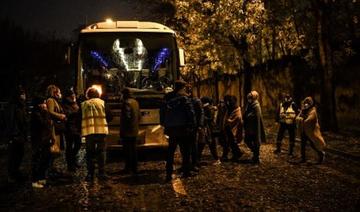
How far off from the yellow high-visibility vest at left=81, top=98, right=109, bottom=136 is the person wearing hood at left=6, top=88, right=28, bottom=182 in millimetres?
1243

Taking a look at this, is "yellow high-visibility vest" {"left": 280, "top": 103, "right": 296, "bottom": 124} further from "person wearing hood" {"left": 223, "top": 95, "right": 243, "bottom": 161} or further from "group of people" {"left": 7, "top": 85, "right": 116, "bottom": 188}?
"group of people" {"left": 7, "top": 85, "right": 116, "bottom": 188}

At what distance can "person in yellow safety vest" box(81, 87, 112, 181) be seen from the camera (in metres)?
10.4

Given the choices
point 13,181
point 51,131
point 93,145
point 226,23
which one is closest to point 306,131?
→ point 93,145

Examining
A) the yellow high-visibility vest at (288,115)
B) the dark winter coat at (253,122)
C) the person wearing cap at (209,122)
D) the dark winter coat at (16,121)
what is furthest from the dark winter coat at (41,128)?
the yellow high-visibility vest at (288,115)

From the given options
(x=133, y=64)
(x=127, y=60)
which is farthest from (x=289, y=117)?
(x=127, y=60)

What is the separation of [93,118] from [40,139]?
1150mm

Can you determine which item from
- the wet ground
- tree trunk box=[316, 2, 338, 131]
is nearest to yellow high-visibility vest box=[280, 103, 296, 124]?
the wet ground

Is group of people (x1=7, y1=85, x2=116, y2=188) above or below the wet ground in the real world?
above

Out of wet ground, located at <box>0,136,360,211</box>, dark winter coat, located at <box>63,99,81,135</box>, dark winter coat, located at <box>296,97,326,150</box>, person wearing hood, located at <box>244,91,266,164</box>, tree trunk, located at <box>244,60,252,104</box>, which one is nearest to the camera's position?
wet ground, located at <box>0,136,360,211</box>

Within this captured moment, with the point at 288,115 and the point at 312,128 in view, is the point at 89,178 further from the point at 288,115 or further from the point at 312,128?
the point at 288,115

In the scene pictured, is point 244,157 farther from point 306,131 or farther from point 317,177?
point 317,177

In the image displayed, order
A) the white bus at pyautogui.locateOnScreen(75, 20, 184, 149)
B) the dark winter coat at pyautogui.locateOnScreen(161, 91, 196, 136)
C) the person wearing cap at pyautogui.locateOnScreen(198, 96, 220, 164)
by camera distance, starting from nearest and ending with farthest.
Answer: the dark winter coat at pyautogui.locateOnScreen(161, 91, 196, 136), the person wearing cap at pyautogui.locateOnScreen(198, 96, 220, 164), the white bus at pyautogui.locateOnScreen(75, 20, 184, 149)

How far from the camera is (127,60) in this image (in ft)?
45.4

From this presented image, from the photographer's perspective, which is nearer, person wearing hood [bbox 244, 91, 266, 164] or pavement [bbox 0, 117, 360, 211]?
pavement [bbox 0, 117, 360, 211]
